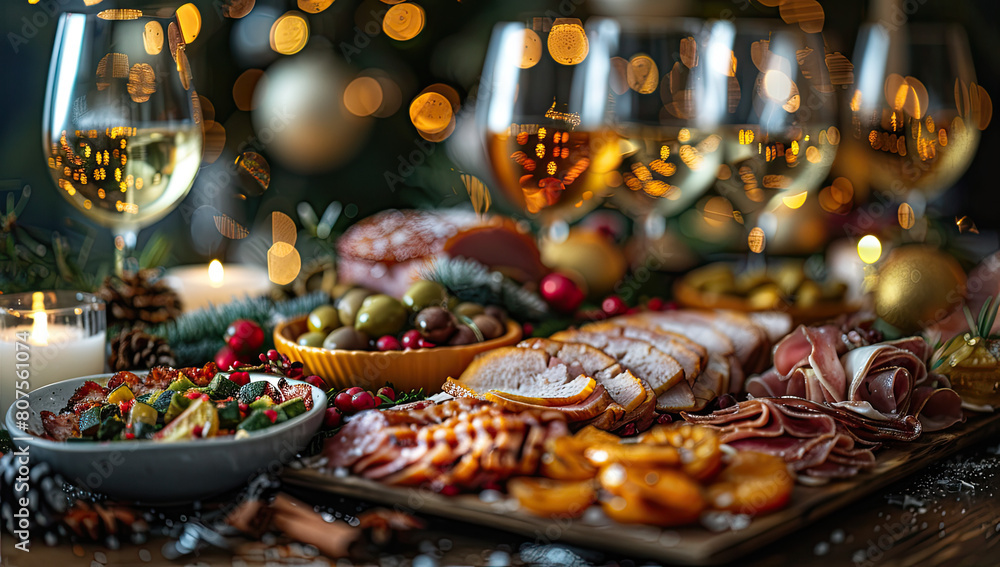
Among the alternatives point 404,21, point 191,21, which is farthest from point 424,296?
point 191,21

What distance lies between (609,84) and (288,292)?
0.70 metres

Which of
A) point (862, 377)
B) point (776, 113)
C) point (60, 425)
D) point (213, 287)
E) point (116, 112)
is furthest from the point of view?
point (213, 287)

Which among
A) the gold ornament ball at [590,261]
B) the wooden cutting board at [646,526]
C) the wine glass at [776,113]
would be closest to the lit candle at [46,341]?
the wooden cutting board at [646,526]

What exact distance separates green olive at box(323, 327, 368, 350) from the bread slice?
0.93 feet

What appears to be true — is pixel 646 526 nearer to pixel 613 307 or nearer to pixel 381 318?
pixel 381 318

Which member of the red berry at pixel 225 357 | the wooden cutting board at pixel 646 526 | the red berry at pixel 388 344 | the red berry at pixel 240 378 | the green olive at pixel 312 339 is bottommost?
the wooden cutting board at pixel 646 526

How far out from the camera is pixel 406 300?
1279mm

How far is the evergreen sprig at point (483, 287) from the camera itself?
54.9 inches

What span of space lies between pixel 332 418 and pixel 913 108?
3.77 ft

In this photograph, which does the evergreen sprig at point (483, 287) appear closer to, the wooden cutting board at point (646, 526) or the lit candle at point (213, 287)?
the lit candle at point (213, 287)

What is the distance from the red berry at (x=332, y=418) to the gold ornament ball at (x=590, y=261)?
81cm

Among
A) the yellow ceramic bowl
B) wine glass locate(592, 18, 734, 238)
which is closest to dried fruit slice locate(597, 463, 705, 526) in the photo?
the yellow ceramic bowl

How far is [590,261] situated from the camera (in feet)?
5.69

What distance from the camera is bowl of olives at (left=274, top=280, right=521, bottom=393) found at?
44.3 inches
